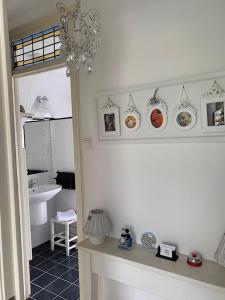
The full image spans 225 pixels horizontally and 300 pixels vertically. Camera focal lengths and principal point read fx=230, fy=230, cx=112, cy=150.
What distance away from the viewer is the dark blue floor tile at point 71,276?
233 centimetres

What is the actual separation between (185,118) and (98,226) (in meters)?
0.84

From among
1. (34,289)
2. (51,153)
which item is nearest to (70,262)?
(34,289)

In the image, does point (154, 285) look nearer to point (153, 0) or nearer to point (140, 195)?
point (140, 195)

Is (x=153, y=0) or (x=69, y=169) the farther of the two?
(x=69, y=169)

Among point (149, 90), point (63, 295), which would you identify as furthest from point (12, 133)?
point (63, 295)

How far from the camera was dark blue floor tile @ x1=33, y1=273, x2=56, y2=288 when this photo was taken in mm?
2279

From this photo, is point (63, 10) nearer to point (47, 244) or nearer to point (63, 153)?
point (63, 153)

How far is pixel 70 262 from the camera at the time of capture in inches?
105

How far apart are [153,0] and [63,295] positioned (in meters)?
2.43

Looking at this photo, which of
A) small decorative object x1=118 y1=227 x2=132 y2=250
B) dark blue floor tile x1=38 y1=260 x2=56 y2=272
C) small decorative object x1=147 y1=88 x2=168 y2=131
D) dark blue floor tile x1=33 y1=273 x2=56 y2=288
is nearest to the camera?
small decorative object x1=147 y1=88 x2=168 y2=131

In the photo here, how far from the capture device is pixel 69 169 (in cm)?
307

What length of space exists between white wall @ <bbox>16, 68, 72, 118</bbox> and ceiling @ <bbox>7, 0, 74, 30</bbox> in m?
1.05

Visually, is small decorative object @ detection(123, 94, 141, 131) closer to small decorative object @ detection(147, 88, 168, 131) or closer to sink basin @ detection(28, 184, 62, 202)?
small decorative object @ detection(147, 88, 168, 131)

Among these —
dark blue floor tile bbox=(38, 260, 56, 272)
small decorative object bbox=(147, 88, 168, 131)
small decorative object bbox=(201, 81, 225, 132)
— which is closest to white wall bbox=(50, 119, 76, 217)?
dark blue floor tile bbox=(38, 260, 56, 272)
